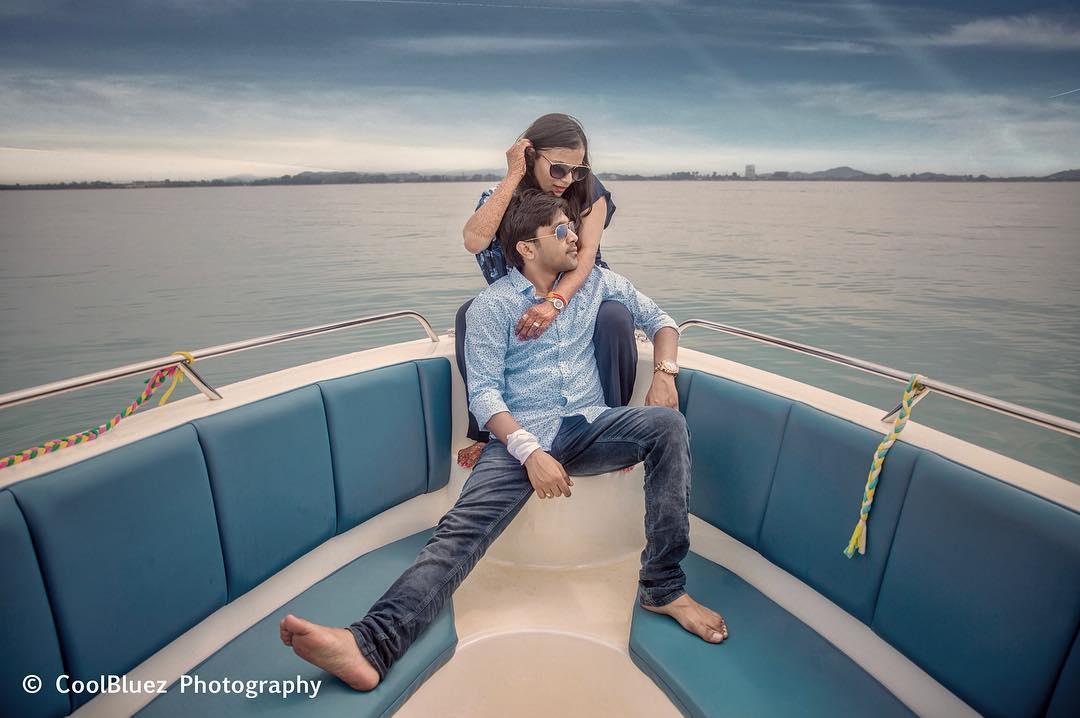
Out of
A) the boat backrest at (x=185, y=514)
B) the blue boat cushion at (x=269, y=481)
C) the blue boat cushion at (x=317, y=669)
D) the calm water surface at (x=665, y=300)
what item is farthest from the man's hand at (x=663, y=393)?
the calm water surface at (x=665, y=300)

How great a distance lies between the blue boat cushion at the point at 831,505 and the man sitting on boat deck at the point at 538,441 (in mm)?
222

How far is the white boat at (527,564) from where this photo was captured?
96cm

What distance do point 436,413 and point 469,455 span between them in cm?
16

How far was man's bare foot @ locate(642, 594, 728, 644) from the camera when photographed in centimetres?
132

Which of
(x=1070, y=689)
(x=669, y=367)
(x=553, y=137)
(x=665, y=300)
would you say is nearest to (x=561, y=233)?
(x=553, y=137)

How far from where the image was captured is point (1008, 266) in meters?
12.6

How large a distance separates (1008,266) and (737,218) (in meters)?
11.7

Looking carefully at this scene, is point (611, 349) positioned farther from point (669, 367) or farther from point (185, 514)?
point (185, 514)

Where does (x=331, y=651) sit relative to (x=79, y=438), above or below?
below

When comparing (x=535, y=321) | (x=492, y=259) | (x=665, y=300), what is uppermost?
(x=492, y=259)

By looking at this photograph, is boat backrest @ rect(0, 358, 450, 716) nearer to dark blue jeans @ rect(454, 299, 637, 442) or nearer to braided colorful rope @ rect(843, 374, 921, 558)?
dark blue jeans @ rect(454, 299, 637, 442)

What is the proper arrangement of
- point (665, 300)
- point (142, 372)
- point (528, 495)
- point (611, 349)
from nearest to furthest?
point (142, 372), point (528, 495), point (611, 349), point (665, 300)

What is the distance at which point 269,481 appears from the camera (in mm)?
1338

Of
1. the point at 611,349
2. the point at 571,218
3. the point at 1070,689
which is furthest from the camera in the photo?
the point at 571,218
